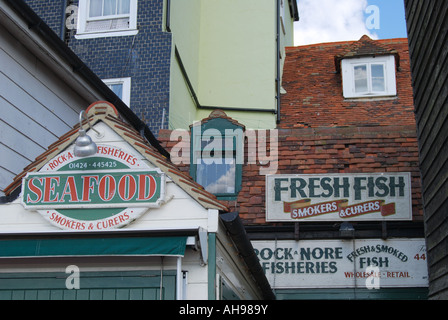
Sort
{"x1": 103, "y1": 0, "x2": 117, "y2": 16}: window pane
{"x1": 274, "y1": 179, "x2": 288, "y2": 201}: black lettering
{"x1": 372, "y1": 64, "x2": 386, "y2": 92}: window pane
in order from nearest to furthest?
{"x1": 274, "y1": 179, "x2": 288, "y2": 201}: black lettering → {"x1": 103, "y1": 0, "x2": 117, "y2": 16}: window pane → {"x1": 372, "y1": 64, "x2": 386, "y2": 92}: window pane

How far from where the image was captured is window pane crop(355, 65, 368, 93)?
61.6ft

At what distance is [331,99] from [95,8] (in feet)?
21.3

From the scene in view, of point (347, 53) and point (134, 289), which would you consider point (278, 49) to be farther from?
point (134, 289)

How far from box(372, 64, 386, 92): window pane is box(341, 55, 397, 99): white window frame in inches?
3.7

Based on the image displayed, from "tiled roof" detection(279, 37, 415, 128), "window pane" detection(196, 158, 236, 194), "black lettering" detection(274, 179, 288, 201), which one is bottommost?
"black lettering" detection(274, 179, 288, 201)

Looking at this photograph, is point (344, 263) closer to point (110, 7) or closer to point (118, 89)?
point (118, 89)

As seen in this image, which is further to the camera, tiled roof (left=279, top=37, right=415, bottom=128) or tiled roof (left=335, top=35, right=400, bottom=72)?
tiled roof (left=335, top=35, right=400, bottom=72)

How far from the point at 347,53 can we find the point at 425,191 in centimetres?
996

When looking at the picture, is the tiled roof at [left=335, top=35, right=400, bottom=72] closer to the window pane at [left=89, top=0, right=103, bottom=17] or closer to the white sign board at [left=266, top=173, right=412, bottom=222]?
the white sign board at [left=266, top=173, right=412, bottom=222]

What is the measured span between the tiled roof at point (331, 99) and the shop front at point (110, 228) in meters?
10.7

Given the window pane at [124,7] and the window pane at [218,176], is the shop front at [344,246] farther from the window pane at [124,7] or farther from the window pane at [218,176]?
the window pane at [124,7]

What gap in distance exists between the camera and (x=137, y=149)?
7211 mm

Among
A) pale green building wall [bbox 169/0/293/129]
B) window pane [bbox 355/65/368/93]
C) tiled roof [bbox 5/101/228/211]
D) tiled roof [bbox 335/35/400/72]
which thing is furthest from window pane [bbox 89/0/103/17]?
tiled roof [bbox 5/101/228/211]

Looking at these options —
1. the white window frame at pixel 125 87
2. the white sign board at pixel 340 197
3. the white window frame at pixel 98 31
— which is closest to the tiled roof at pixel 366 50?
the white window frame at pixel 98 31
